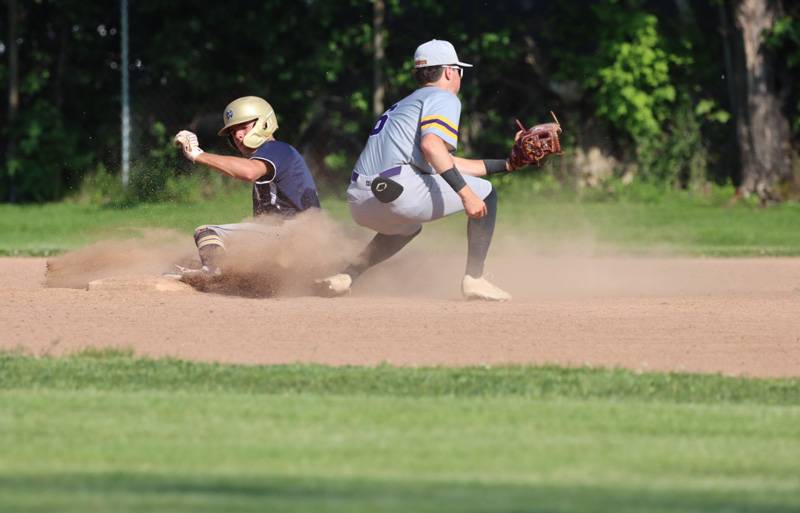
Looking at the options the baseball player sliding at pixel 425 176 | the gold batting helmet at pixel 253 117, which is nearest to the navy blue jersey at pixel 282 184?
the gold batting helmet at pixel 253 117

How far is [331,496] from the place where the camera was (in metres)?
4.31

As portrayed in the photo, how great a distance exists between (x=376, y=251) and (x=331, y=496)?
554 centimetres

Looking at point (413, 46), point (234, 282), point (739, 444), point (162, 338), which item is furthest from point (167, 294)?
point (413, 46)

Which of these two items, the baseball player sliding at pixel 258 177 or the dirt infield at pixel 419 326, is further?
the baseball player sliding at pixel 258 177

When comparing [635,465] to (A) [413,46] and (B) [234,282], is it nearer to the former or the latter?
(B) [234,282]

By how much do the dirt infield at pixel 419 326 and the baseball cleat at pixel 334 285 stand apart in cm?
15

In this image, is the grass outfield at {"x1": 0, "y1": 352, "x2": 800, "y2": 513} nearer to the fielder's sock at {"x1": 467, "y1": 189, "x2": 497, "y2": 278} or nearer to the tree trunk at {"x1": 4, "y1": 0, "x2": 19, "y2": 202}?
the fielder's sock at {"x1": 467, "y1": 189, "x2": 497, "y2": 278}

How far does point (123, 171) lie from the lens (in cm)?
1830

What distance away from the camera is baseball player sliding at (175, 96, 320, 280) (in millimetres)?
9562

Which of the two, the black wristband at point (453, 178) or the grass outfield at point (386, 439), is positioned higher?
the black wristband at point (453, 178)

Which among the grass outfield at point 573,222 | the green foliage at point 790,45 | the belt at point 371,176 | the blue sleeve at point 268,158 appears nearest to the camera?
the belt at point 371,176

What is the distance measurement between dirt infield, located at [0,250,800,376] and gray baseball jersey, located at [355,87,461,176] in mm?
877

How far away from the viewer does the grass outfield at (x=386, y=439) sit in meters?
4.35

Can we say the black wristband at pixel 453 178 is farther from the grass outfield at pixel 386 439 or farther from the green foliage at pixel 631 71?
the green foliage at pixel 631 71
